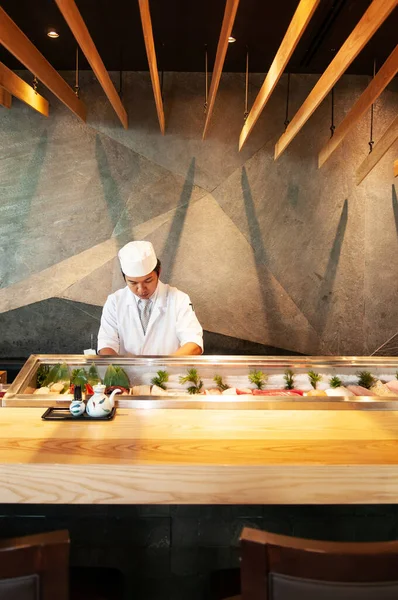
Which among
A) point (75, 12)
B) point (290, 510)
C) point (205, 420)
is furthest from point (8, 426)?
point (75, 12)

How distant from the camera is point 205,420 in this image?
1831 mm

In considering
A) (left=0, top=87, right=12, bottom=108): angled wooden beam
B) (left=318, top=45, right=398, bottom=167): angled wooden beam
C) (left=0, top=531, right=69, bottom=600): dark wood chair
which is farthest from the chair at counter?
(left=0, top=87, right=12, bottom=108): angled wooden beam

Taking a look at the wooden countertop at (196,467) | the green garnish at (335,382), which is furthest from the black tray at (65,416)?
the green garnish at (335,382)

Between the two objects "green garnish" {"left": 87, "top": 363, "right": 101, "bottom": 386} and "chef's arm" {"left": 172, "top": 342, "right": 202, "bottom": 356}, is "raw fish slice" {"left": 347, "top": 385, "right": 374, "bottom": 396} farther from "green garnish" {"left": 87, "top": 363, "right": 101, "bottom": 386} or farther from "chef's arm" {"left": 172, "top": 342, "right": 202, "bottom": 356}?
"green garnish" {"left": 87, "top": 363, "right": 101, "bottom": 386}

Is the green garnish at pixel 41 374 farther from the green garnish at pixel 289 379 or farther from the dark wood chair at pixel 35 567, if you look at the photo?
the dark wood chair at pixel 35 567

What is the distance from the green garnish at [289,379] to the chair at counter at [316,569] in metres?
1.58

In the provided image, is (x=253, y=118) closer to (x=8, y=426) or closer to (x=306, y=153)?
(x=306, y=153)

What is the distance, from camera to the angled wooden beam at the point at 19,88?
3.14 meters

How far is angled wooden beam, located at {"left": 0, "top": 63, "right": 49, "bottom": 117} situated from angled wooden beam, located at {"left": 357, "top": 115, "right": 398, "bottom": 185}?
2.43 meters

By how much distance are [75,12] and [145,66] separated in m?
2.33

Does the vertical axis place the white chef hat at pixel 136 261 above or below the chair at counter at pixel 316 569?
above

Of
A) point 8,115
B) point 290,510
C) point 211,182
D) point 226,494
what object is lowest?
point 290,510

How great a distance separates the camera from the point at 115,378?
239 cm

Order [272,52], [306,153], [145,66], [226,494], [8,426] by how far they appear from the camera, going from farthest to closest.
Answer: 1. [306,153]
2. [145,66]
3. [272,52]
4. [8,426]
5. [226,494]
